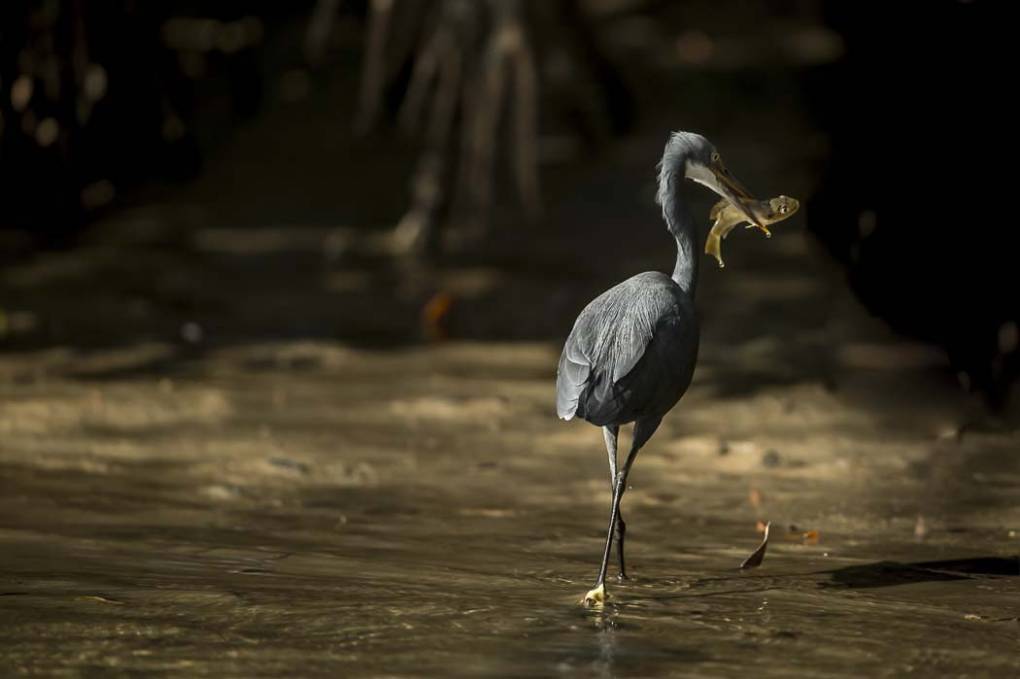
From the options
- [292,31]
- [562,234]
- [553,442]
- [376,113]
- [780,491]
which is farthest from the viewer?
[292,31]

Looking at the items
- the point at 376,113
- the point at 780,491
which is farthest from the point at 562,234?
the point at 780,491

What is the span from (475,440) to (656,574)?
6.90ft

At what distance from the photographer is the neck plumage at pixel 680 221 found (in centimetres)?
539

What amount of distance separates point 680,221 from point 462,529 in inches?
52.4

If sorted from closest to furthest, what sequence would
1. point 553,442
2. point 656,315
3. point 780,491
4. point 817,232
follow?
1. point 656,315
2. point 780,491
3. point 553,442
4. point 817,232

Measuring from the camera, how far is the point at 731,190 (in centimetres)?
549

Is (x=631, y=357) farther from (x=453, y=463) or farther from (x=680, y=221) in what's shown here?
(x=453, y=463)

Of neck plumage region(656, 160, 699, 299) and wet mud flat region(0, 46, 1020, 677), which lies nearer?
wet mud flat region(0, 46, 1020, 677)

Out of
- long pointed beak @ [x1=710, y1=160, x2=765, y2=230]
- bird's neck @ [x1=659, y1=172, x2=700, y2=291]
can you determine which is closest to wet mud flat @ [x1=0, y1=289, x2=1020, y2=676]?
bird's neck @ [x1=659, y1=172, x2=700, y2=291]

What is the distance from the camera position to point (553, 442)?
7391 millimetres

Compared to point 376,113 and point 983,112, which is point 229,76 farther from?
point 983,112

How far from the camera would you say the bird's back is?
511 centimetres

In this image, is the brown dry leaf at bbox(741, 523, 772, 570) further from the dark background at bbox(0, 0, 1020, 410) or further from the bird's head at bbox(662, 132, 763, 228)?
the dark background at bbox(0, 0, 1020, 410)

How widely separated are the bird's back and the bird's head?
1.34 feet
